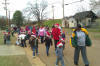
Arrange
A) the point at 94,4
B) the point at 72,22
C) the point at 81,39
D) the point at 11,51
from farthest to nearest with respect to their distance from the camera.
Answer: the point at 72,22 < the point at 94,4 < the point at 11,51 < the point at 81,39

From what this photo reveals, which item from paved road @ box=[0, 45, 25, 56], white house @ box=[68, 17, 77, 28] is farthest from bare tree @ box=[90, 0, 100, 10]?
white house @ box=[68, 17, 77, 28]

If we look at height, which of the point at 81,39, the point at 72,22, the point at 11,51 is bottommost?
the point at 11,51

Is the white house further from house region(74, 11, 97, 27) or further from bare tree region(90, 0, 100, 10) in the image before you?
bare tree region(90, 0, 100, 10)

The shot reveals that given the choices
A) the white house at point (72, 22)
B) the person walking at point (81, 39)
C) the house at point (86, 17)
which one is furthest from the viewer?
the white house at point (72, 22)

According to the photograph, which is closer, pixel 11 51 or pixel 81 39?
pixel 81 39

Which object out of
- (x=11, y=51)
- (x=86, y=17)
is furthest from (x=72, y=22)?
(x=11, y=51)

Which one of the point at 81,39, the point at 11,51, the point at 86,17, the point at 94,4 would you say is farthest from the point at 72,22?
the point at 81,39

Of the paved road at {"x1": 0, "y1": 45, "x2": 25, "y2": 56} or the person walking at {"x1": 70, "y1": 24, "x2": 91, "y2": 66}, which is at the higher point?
the person walking at {"x1": 70, "y1": 24, "x2": 91, "y2": 66}

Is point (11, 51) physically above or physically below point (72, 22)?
below

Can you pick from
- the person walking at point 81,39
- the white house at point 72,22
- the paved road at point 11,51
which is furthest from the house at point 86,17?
the person walking at point 81,39

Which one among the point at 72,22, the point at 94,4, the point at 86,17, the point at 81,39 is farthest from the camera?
the point at 72,22

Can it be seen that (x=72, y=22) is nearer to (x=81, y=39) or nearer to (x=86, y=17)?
(x=86, y=17)

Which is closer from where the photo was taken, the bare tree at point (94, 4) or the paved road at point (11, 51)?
the paved road at point (11, 51)

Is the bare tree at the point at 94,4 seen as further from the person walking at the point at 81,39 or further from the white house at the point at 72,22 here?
the white house at the point at 72,22
